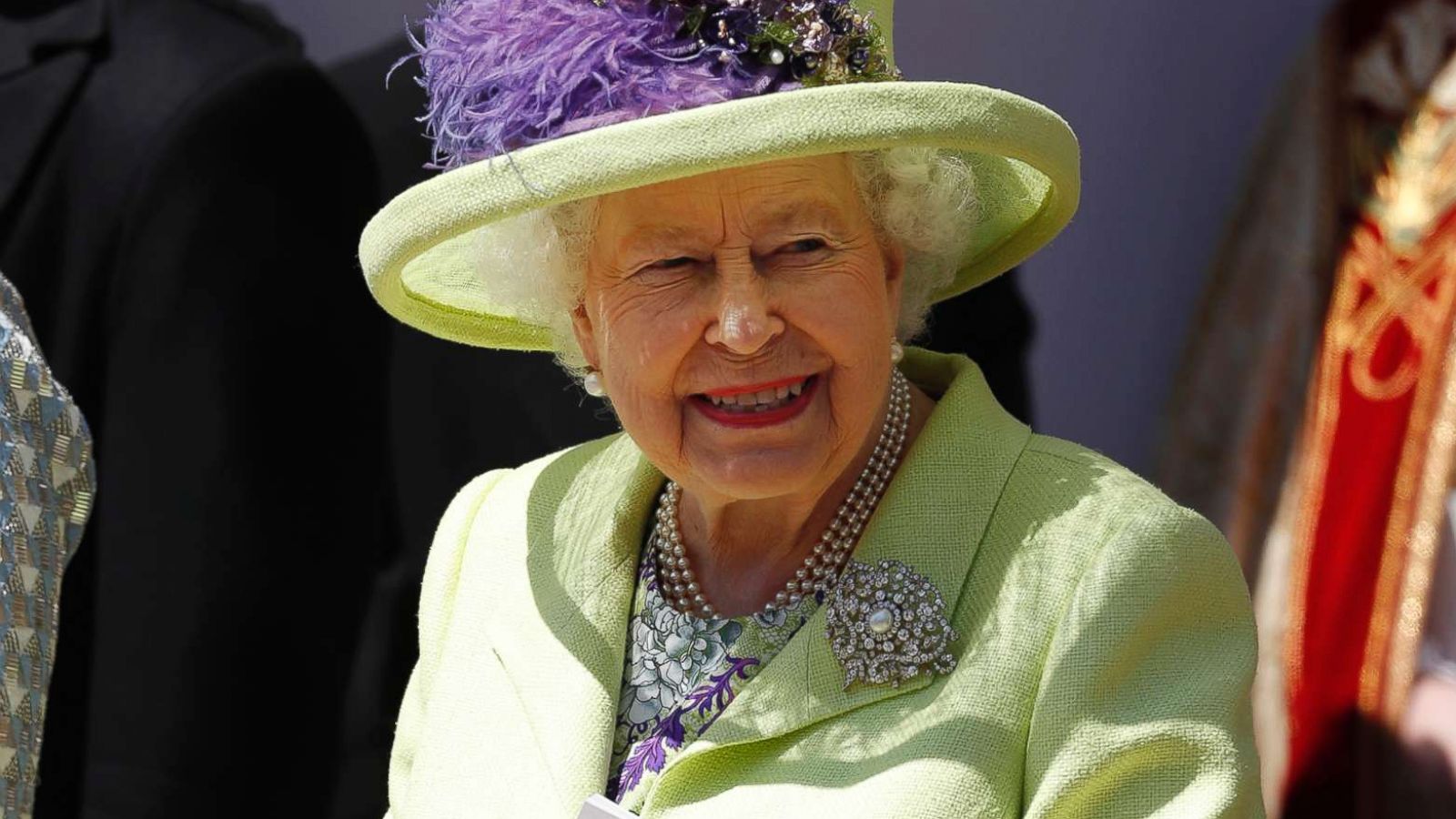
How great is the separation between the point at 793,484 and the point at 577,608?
387 mm

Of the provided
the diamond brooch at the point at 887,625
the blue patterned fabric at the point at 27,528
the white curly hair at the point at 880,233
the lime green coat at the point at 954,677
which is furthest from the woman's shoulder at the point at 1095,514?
the blue patterned fabric at the point at 27,528

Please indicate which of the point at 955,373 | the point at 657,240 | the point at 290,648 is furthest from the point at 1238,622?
the point at 290,648

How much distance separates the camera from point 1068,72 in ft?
12.8

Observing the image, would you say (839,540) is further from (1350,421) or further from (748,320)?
(1350,421)

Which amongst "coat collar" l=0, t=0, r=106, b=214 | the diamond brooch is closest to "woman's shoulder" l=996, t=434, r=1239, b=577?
the diamond brooch

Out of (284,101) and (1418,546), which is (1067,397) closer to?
(1418,546)

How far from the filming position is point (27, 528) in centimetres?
217

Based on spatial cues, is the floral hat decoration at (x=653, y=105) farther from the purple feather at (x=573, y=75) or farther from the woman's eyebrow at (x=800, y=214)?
the woman's eyebrow at (x=800, y=214)

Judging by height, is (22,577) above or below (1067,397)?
above

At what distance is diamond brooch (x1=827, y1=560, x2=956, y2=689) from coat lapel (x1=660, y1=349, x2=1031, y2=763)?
0.5 inches

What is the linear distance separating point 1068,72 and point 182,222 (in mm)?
1755

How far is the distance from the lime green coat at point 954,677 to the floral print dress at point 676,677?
0.03 metres

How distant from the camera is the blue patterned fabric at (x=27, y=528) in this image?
2143 millimetres

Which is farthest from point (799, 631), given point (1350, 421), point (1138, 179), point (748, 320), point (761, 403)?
point (1138, 179)
